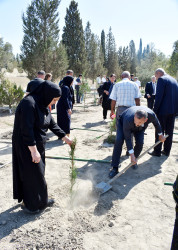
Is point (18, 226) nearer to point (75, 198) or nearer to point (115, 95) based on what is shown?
point (75, 198)

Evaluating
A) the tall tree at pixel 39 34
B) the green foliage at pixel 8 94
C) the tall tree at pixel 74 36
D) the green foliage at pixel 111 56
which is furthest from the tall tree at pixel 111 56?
the green foliage at pixel 8 94

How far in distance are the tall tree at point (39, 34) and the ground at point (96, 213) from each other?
A: 1406 cm

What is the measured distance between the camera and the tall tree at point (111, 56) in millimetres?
39438

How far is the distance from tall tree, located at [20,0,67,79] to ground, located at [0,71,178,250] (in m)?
14.1

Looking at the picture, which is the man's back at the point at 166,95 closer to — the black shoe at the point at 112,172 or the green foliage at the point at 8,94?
the black shoe at the point at 112,172

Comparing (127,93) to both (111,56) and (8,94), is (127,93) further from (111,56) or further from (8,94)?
(111,56)

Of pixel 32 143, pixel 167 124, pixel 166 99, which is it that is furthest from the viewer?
pixel 167 124

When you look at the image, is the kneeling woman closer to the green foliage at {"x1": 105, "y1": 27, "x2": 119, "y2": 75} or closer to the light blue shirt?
the light blue shirt

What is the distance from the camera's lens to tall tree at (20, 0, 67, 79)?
16.4 metres

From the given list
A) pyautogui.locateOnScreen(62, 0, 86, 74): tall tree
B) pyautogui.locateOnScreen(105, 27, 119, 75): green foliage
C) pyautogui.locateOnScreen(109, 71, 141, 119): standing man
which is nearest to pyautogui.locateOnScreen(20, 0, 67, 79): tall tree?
pyautogui.locateOnScreen(62, 0, 86, 74): tall tree

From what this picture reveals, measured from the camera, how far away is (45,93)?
2.27 m

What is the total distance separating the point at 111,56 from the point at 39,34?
25909mm

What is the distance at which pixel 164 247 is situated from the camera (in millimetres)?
2223

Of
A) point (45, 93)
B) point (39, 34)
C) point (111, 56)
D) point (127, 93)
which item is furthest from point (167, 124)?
point (111, 56)
